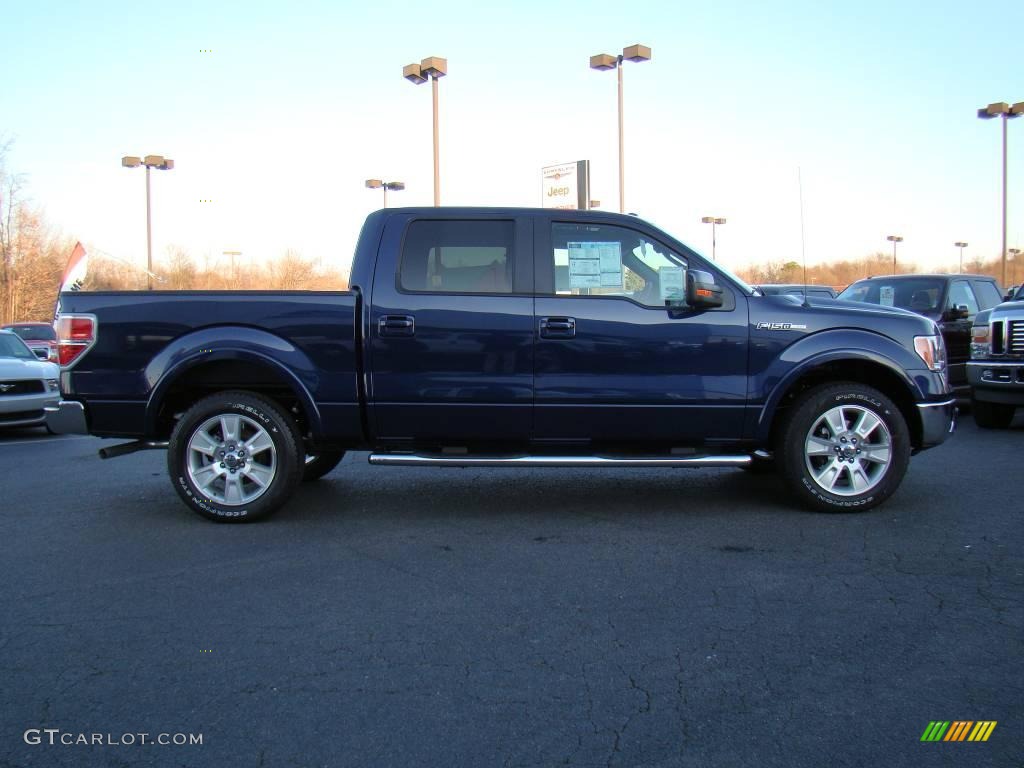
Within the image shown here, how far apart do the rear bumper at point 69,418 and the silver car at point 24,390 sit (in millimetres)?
5744

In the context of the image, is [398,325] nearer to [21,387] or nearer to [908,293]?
[21,387]

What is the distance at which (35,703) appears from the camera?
10.2 feet

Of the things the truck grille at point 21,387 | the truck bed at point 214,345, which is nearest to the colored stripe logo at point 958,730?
the truck bed at point 214,345

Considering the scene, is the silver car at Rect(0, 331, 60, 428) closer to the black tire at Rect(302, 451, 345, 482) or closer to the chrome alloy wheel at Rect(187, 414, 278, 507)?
the black tire at Rect(302, 451, 345, 482)

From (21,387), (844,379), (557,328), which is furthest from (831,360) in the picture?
(21,387)

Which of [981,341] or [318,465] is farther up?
[981,341]

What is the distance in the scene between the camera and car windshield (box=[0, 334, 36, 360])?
11.8 metres

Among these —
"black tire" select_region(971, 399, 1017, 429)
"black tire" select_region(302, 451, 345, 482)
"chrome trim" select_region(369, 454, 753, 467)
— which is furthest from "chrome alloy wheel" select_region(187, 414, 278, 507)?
"black tire" select_region(971, 399, 1017, 429)

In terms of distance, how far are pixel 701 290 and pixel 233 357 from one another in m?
3.06

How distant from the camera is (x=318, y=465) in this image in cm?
703

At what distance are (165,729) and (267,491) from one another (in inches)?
110

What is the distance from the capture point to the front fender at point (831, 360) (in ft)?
18.5

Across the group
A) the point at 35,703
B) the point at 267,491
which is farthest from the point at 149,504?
the point at 35,703

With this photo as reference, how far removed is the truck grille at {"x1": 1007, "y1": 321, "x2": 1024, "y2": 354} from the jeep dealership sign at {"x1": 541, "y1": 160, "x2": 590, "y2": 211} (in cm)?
1113
